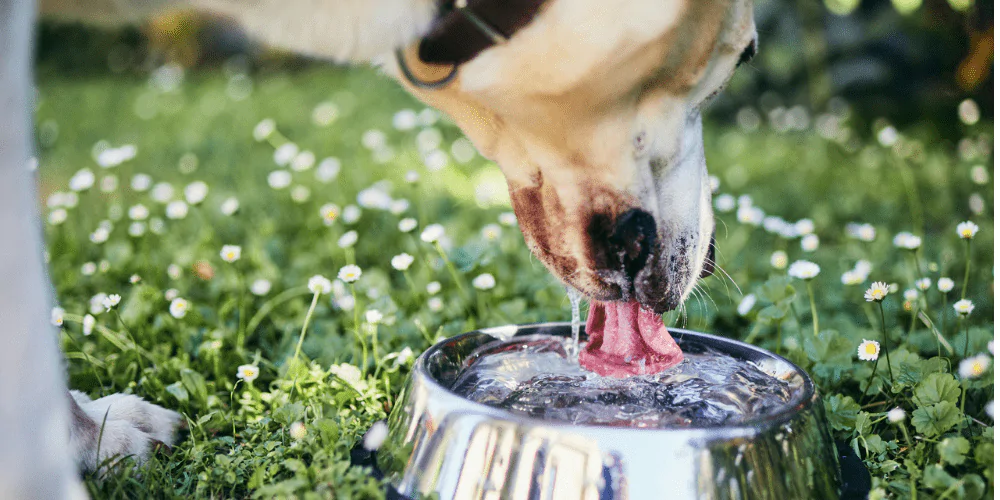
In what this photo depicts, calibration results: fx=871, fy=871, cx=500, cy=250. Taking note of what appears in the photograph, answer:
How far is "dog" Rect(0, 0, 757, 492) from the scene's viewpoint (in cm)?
133

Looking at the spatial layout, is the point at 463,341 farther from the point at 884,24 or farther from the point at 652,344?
the point at 884,24

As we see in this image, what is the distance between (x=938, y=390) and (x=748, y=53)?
0.69 m

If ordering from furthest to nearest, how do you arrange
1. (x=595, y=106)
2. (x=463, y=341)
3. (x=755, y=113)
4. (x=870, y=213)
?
1. (x=755, y=113)
2. (x=870, y=213)
3. (x=463, y=341)
4. (x=595, y=106)

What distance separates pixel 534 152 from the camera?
1.48 meters

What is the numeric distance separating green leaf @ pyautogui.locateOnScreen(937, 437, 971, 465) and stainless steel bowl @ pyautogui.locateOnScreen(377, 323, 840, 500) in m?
0.18

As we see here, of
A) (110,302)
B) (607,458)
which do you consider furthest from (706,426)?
(110,302)

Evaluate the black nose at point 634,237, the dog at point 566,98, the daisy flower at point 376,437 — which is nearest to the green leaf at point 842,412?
the dog at point 566,98

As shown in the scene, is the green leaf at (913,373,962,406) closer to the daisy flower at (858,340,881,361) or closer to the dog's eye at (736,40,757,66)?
the daisy flower at (858,340,881,361)

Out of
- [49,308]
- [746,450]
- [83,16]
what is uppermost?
[83,16]

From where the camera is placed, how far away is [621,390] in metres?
1.58

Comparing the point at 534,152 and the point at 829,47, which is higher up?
the point at 534,152

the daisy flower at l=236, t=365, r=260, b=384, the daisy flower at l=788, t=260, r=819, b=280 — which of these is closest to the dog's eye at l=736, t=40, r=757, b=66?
the daisy flower at l=788, t=260, r=819, b=280

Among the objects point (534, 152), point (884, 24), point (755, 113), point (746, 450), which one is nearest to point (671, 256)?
point (534, 152)

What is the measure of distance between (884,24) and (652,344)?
3466 mm
